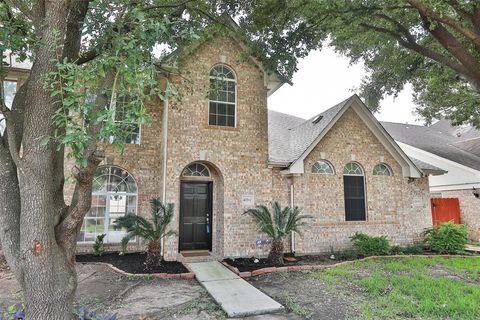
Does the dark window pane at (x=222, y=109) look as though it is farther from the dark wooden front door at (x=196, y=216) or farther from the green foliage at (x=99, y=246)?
the green foliage at (x=99, y=246)

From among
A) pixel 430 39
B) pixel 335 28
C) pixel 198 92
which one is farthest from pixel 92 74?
pixel 430 39

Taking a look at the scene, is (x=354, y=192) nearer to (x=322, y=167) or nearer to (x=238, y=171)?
(x=322, y=167)

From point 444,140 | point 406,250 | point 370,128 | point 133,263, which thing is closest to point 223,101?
point 133,263

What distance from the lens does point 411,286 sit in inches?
263

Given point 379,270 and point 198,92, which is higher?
point 198,92

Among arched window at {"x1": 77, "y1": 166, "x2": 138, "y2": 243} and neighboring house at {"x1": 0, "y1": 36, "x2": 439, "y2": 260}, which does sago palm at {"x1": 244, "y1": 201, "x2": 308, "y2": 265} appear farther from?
arched window at {"x1": 77, "y1": 166, "x2": 138, "y2": 243}

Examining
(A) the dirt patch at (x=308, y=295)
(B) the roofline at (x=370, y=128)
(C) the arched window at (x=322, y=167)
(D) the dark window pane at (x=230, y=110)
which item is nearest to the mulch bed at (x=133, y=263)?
(A) the dirt patch at (x=308, y=295)

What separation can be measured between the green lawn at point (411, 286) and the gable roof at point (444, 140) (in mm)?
10035

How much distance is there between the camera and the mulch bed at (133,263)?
780 centimetres

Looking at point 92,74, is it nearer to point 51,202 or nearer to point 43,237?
point 51,202

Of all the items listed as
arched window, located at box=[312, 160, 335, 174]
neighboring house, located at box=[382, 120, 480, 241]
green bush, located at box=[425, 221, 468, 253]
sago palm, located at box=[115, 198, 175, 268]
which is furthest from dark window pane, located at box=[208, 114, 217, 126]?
neighboring house, located at box=[382, 120, 480, 241]

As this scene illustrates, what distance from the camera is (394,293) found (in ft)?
20.2

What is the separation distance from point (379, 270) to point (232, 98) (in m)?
7.06

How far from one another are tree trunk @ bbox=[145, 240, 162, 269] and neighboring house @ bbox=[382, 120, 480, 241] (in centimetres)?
1556
